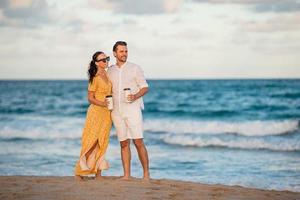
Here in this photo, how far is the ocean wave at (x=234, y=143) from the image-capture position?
53.3ft

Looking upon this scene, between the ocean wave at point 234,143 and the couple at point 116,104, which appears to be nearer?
the couple at point 116,104

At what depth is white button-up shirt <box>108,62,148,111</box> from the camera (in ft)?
25.5

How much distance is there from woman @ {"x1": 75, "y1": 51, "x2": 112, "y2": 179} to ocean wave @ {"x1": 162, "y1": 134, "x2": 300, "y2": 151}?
868cm

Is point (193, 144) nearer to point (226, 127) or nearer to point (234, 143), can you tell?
point (234, 143)

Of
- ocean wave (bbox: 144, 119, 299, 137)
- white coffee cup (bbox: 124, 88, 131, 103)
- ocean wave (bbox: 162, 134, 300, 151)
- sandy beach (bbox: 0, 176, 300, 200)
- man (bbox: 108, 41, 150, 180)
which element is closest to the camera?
sandy beach (bbox: 0, 176, 300, 200)

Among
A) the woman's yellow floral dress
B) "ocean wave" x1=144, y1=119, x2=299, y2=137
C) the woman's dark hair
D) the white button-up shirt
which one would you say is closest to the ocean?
"ocean wave" x1=144, y1=119, x2=299, y2=137

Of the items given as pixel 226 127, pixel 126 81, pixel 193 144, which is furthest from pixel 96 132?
pixel 226 127

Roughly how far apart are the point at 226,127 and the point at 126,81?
15356mm

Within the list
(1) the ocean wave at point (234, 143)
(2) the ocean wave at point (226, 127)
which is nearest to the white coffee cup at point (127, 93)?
(1) the ocean wave at point (234, 143)

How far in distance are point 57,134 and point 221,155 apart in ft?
24.1

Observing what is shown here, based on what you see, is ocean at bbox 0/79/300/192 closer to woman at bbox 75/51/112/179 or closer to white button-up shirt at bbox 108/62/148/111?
woman at bbox 75/51/112/179

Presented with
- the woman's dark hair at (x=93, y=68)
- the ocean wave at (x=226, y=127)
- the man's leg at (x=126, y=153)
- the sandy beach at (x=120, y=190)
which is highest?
the woman's dark hair at (x=93, y=68)

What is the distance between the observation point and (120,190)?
7.24 meters

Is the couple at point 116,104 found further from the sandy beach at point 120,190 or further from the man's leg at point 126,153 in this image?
the sandy beach at point 120,190
